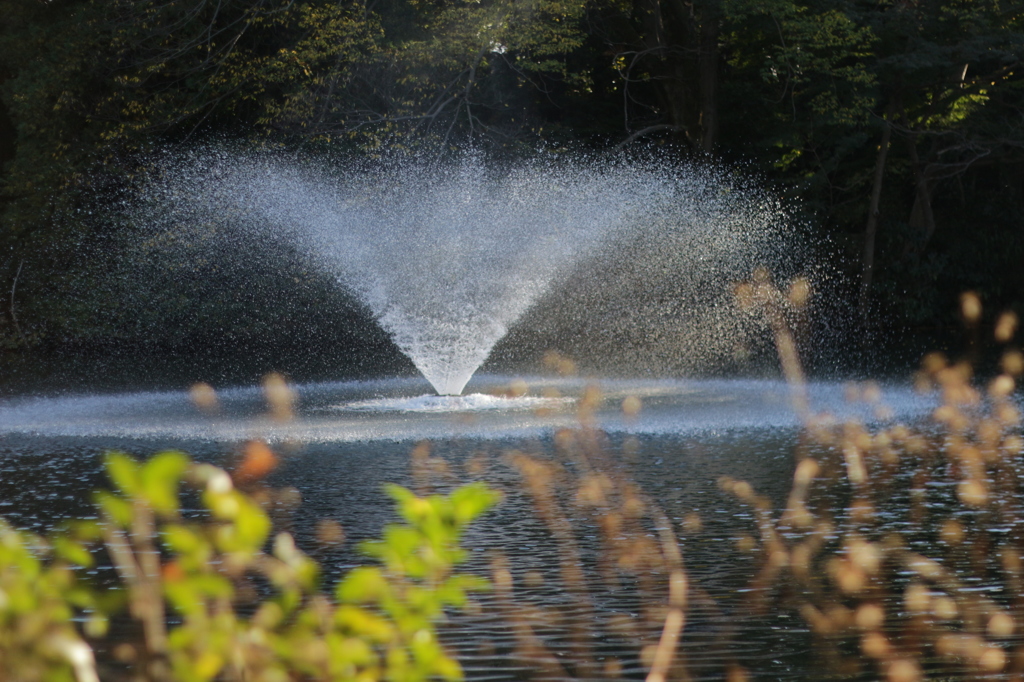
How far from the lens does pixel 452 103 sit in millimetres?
27906

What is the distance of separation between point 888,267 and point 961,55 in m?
6.14

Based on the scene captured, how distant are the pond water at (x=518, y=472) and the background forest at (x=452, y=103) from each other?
27.8ft

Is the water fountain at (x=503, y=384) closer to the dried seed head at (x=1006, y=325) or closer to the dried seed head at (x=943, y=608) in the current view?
the dried seed head at (x=943, y=608)

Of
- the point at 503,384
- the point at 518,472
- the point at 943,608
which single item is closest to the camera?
the point at 943,608

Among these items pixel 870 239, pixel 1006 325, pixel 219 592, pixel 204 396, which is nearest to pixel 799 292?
pixel 870 239

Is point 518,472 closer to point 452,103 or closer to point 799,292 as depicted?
point 452,103

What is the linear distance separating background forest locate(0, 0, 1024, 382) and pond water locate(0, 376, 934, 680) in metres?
8.48

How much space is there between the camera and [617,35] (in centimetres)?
3056

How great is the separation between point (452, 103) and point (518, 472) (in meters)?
18.6

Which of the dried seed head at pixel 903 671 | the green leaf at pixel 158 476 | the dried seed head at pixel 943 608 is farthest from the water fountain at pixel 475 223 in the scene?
the green leaf at pixel 158 476

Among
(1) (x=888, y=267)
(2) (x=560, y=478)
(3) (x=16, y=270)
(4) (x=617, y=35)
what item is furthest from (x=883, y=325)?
(2) (x=560, y=478)

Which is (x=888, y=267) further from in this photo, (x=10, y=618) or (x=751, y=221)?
(x=10, y=618)

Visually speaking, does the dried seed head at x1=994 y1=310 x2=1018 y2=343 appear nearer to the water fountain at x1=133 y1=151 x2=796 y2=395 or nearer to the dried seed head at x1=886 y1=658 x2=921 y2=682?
the water fountain at x1=133 y1=151 x2=796 y2=395

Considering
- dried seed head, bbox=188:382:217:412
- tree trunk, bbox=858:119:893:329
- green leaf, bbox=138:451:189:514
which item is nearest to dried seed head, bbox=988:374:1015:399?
dried seed head, bbox=188:382:217:412
